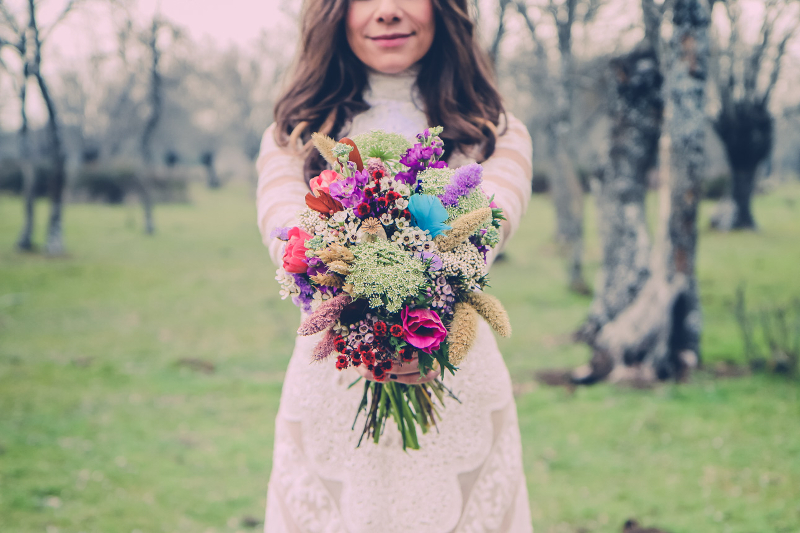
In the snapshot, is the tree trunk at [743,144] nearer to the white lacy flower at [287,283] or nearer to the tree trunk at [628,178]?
the tree trunk at [628,178]

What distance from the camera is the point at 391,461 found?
197cm

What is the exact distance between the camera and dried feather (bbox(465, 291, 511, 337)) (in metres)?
1.60

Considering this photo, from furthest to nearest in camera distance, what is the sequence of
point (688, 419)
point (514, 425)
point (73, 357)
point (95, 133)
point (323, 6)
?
point (95, 133) < point (73, 357) < point (688, 419) < point (323, 6) < point (514, 425)

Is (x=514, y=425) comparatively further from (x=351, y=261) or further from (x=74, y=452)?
(x=74, y=452)

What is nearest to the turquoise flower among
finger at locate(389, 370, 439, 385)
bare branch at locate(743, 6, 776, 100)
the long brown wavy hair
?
finger at locate(389, 370, 439, 385)

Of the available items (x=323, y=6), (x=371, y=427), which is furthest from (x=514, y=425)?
(x=323, y=6)

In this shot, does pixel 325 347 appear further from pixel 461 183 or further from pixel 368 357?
pixel 461 183

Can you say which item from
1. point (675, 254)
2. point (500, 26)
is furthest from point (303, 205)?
point (500, 26)

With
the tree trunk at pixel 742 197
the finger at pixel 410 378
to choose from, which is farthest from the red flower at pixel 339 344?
the tree trunk at pixel 742 197

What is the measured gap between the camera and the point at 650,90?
7.59 m

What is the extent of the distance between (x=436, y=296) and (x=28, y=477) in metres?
5.15

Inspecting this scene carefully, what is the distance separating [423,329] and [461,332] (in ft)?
0.32

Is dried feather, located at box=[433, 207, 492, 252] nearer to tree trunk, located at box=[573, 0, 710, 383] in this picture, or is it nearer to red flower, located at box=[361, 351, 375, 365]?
red flower, located at box=[361, 351, 375, 365]

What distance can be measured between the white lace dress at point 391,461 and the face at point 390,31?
2.01ft
